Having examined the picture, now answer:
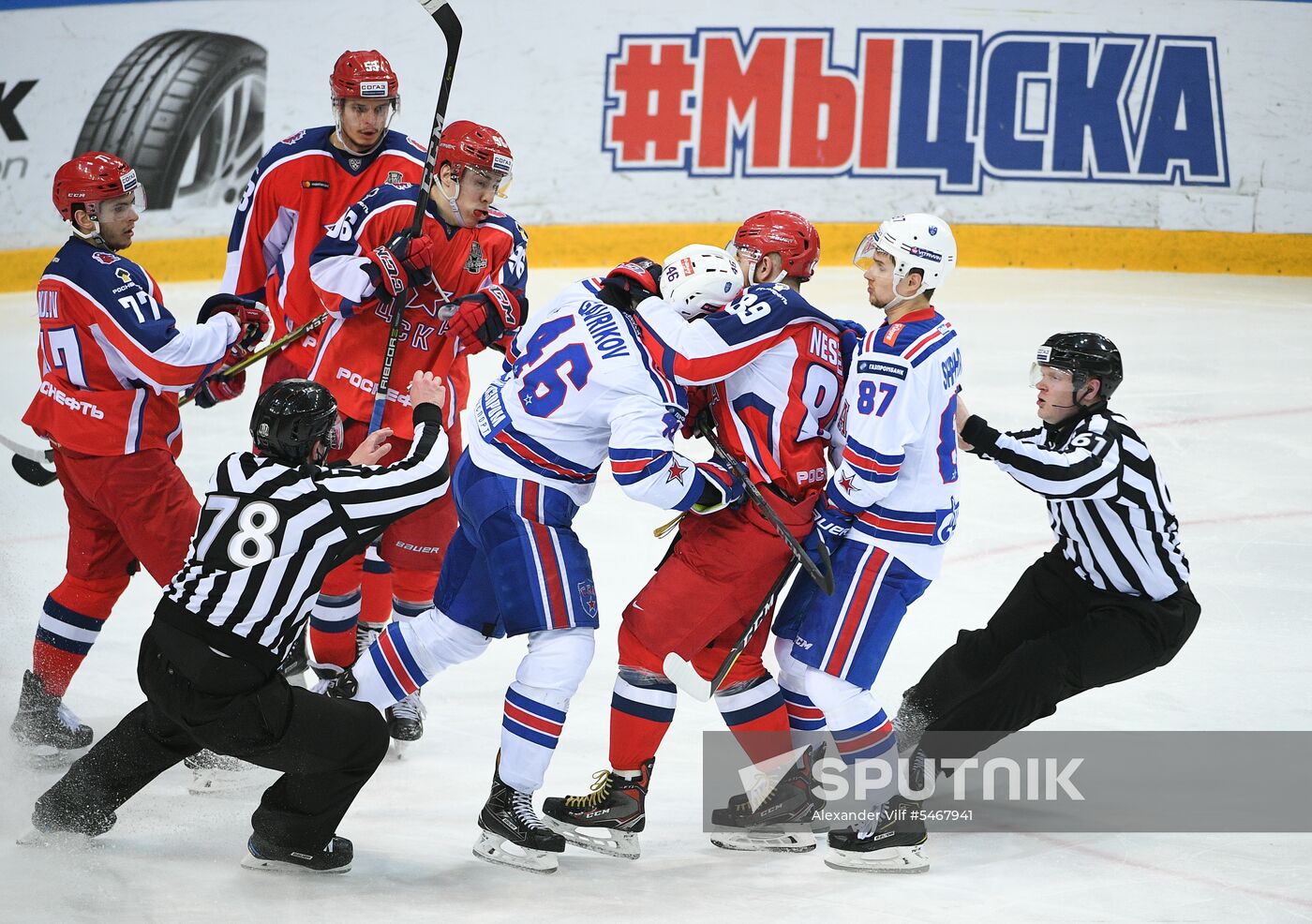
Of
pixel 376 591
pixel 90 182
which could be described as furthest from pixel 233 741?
pixel 90 182

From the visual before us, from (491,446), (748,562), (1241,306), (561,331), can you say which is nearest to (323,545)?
(491,446)

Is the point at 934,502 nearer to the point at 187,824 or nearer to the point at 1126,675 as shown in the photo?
the point at 1126,675

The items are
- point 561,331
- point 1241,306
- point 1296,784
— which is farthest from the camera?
point 1241,306

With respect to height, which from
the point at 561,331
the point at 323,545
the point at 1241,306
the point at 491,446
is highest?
the point at 1241,306

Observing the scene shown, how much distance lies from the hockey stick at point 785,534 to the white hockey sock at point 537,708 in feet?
1.62

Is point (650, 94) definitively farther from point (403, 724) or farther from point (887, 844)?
point (887, 844)

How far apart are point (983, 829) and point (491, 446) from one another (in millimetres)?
1423

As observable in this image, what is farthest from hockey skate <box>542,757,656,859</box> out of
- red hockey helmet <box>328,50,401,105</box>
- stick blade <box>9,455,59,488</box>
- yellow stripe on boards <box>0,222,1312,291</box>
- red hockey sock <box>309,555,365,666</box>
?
yellow stripe on boards <box>0,222,1312,291</box>

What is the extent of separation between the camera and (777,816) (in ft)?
11.4

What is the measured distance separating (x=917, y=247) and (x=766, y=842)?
4.41ft

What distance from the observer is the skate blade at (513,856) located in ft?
10.5

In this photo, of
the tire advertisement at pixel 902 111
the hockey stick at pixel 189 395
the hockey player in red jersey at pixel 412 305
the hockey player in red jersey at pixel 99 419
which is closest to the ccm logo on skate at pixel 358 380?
the hockey player in red jersey at pixel 412 305

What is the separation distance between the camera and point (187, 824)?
11.1 feet

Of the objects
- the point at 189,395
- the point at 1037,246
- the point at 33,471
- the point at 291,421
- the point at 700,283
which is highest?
the point at 1037,246
